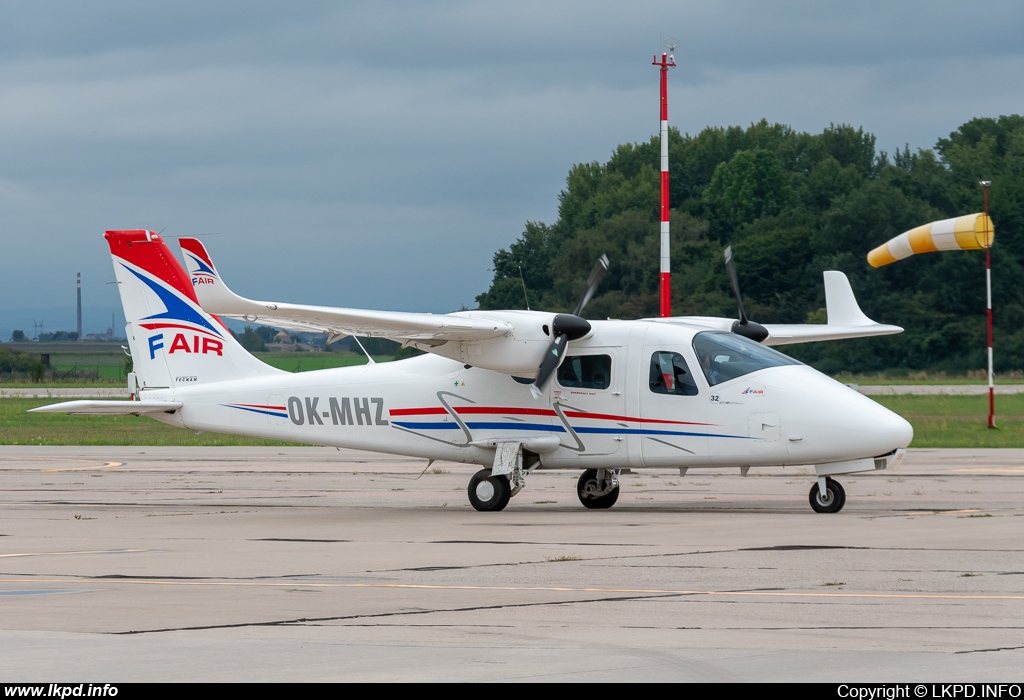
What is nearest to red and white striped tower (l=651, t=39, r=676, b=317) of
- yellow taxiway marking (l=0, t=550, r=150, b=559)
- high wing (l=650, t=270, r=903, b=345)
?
high wing (l=650, t=270, r=903, b=345)

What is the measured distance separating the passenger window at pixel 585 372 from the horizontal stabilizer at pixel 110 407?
683 centimetres

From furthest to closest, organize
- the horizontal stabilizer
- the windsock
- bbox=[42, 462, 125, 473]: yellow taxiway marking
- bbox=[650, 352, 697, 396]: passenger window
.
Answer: the windsock < bbox=[42, 462, 125, 473]: yellow taxiway marking < the horizontal stabilizer < bbox=[650, 352, 697, 396]: passenger window

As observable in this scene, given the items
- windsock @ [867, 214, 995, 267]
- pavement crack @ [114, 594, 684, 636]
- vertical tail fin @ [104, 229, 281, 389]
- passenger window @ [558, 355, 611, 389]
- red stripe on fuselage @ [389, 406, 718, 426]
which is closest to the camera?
pavement crack @ [114, 594, 684, 636]

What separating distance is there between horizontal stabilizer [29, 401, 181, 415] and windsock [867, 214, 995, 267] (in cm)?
2379

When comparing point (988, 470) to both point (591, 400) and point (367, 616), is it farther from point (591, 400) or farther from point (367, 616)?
point (367, 616)

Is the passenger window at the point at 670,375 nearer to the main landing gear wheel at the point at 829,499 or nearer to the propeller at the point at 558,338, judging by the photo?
the propeller at the point at 558,338

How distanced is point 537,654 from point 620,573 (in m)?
4.19

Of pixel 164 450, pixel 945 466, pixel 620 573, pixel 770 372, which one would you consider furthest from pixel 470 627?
pixel 164 450

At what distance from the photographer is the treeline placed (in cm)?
7100

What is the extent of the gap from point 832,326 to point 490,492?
8.11 meters

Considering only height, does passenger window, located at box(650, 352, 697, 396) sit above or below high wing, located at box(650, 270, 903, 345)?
below

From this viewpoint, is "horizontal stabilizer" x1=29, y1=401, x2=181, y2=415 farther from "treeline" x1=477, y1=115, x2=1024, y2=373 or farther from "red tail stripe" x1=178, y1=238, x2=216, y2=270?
"treeline" x1=477, y1=115, x2=1024, y2=373

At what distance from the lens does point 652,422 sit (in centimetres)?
1870

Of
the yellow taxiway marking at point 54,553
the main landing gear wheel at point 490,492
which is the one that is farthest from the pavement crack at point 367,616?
the main landing gear wheel at point 490,492
